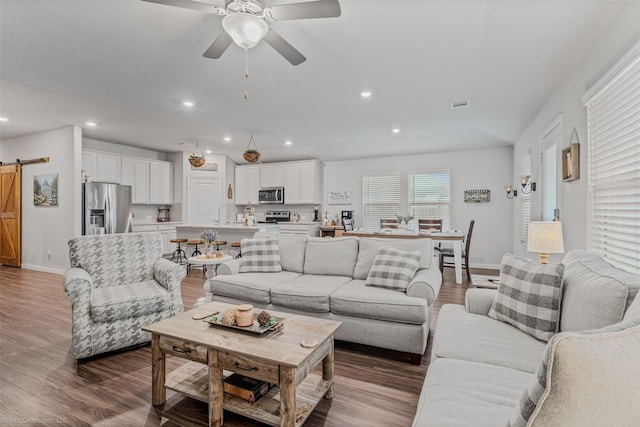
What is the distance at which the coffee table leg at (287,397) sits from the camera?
1.48m

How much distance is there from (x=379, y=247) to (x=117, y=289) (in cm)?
246

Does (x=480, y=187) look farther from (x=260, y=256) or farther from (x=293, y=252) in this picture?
(x=260, y=256)

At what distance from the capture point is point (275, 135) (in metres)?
5.75

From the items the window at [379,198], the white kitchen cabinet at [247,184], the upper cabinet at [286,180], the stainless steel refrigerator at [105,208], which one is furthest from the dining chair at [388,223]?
the stainless steel refrigerator at [105,208]

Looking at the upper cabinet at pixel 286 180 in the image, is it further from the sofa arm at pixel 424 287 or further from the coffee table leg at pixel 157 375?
the coffee table leg at pixel 157 375

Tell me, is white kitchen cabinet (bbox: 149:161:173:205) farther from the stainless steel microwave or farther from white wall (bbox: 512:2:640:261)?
white wall (bbox: 512:2:640:261)

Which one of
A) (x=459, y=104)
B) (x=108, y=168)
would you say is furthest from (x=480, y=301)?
(x=108, y=168)

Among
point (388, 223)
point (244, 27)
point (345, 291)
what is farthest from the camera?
point (388, 223)

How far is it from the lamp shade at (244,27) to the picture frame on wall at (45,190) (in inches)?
216

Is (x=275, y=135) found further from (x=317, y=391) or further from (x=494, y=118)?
(x=317, y=391)

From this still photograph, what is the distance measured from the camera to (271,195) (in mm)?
7578

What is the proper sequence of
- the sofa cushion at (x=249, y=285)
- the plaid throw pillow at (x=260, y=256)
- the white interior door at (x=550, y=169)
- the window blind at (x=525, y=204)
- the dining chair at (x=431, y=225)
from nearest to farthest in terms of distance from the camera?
1. the sofa cushion at (x=249, y=285)
2. the white interior door at (x=550, y=169)
3. the plaid throw pillow at (x=260, y=256)
4. the window blind at (x=525, y=204)
5. the dining chair at (x=431, y=225)

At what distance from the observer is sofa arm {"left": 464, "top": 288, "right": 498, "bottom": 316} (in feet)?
6.98

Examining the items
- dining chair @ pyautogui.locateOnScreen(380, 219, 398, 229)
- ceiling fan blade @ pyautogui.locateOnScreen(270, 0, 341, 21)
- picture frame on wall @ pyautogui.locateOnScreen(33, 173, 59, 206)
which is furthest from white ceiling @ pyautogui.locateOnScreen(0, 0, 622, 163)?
dining chair @ pyautogui.locateOnScreen(380, 219, 398, 229)
